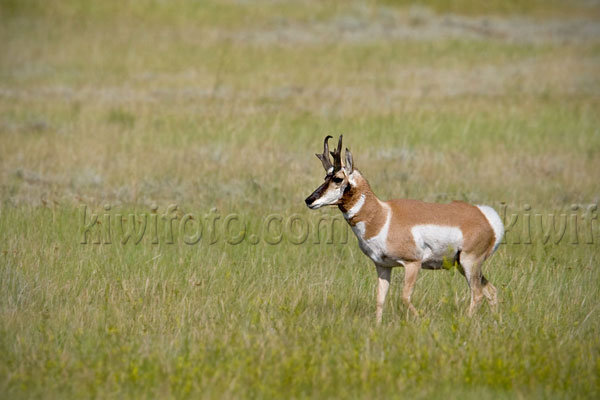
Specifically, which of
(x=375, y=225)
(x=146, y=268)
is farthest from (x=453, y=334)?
(x=146, y=268)

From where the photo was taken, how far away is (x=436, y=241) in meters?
8.23

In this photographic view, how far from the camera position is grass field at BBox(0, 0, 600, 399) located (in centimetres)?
705

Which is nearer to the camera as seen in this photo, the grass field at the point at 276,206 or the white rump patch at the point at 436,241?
the grass field at the point at 276,206

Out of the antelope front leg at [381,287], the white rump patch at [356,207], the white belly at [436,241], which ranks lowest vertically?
the antelope front leg at [381,287]

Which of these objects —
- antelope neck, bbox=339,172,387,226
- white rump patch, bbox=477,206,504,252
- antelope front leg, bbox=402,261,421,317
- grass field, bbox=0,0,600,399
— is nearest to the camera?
grass field, bbox=0,0,600,399

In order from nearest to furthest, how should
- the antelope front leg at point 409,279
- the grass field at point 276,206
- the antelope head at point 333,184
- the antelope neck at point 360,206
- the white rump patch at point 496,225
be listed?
the grass field at point 276,206 < the antelope head at point 333,184 < the antelope front leg at point 409,279 < the antelope neck at point 360,206 < the white rump patch at point 496,225

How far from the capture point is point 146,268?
10016 mm

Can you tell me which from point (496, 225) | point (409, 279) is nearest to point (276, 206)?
point (496, 225)

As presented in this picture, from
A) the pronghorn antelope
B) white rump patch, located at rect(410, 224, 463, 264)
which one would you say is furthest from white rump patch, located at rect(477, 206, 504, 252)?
white rump patch, located at rect(410, 224, 463, 264)

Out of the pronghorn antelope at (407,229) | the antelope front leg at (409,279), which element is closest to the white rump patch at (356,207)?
the pronghorn antelope at (407,229)

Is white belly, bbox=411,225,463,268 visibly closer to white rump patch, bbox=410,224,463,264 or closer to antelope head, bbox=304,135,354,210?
white rump patch, bbox=410,224,463,264

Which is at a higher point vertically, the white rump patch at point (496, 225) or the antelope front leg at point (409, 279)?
the white rump patch at point (496, 225)

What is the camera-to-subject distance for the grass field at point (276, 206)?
7047mm

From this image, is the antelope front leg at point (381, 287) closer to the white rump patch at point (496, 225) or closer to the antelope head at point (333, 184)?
the antelope head at point (333, 184)
